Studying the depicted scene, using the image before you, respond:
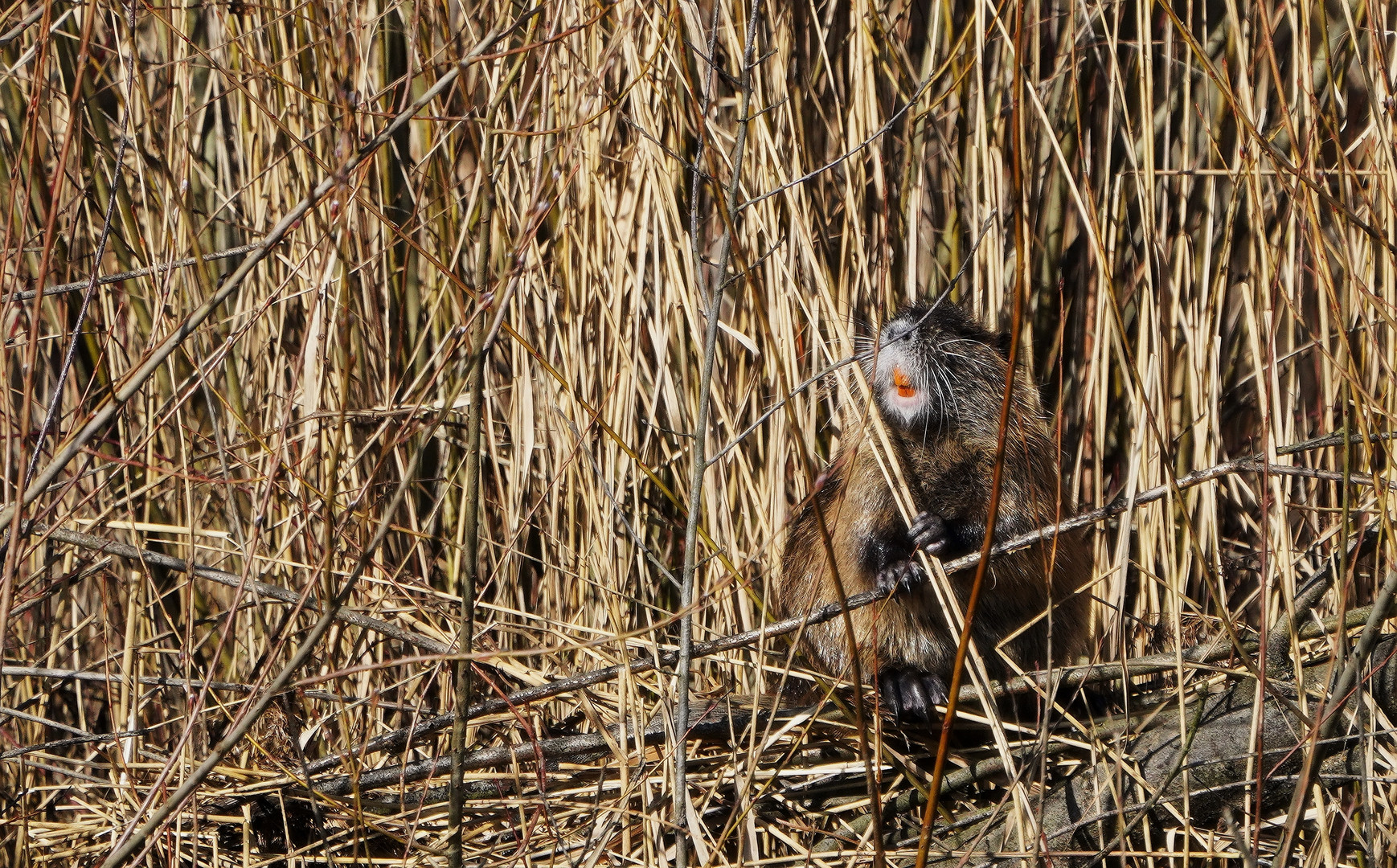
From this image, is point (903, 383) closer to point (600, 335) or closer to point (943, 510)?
point (943, 510)

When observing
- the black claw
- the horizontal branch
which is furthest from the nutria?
the horizontal branch

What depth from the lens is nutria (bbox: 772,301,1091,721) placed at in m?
2.73

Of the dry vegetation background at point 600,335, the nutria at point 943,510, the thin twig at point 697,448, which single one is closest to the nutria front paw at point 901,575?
the nutria at point 943,510

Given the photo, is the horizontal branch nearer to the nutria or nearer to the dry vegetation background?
the dry vegetation background

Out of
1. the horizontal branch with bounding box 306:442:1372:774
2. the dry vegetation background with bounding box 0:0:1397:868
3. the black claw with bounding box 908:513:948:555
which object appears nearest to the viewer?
the horizontal branch with bounding box 306:442:1372:774

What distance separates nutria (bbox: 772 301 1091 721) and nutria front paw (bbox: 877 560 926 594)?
0.08ft

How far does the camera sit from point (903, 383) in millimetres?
2725

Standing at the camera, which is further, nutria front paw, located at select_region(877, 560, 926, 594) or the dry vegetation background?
the dry vegetation background

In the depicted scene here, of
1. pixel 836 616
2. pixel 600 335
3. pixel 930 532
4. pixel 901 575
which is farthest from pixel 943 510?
pixel 600 335

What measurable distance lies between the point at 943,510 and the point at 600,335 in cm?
95

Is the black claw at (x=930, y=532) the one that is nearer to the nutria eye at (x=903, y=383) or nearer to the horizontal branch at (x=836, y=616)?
the horizontal branch at (x=836, y=616)

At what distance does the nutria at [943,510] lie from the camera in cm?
273

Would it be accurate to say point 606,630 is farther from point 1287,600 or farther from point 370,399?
point 1287,600

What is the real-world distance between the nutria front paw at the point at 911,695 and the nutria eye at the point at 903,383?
629mm
